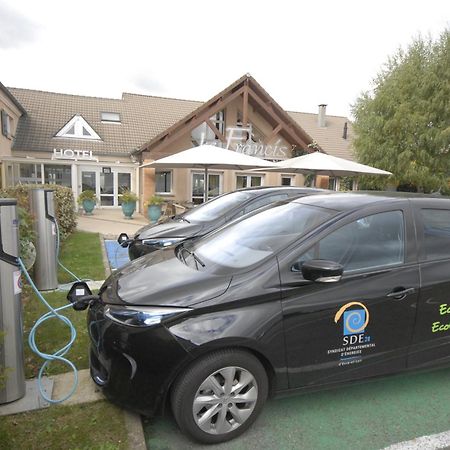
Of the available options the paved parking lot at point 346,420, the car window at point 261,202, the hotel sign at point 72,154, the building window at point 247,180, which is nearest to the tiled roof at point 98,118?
the hotel sign at point 72,154

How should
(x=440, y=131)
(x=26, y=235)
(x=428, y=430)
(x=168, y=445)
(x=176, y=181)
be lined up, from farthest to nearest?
(x=176, y=181)
(x=440, y=131)
(x=26, y=235)
(x=428, y=430)
(x=168, y=445)

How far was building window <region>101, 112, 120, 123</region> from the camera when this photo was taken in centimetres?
2003

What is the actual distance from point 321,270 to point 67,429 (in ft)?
6.28

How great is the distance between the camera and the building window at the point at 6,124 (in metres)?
15.4

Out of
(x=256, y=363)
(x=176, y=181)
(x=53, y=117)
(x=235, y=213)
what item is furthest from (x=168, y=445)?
(x=53, y=117)

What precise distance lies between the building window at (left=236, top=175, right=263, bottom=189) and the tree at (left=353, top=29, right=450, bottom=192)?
17.1 ft

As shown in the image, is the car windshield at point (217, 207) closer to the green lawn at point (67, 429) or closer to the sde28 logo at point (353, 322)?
the sde28 logo at point (353, 322)

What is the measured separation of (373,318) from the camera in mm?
2662

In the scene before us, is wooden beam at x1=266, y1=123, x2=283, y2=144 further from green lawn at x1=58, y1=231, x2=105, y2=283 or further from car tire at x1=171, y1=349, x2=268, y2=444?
car tire at x1=171, y1=349, x2=268, y2=444

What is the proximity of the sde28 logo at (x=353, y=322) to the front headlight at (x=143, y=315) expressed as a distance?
1077 mm

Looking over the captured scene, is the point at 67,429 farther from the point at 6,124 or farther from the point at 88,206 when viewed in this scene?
the point at 6,124

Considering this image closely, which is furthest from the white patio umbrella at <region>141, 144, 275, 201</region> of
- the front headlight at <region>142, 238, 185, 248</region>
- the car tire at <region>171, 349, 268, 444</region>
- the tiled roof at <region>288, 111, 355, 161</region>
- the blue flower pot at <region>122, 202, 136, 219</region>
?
the tiled roof at <region>288, 111, 355, 161</region>

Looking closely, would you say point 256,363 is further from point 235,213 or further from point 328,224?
point 235,213

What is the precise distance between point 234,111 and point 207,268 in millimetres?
16744
